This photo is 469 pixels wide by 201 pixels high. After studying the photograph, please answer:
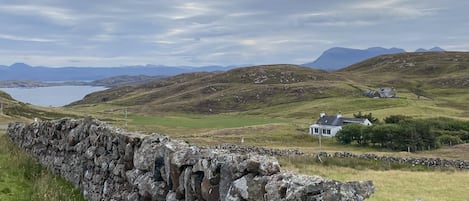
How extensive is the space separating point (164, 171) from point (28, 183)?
23.8ft

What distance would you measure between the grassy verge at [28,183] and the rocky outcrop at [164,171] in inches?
18.4

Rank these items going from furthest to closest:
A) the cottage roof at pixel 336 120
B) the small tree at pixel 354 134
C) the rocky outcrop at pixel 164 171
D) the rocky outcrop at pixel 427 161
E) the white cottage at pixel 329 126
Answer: the cottage roof at pixel 336 120, the white cottage at pixel 329 126, the small tree at pixel 354 134, the rocky outcrop at pixel 427 161, the rocky outcrop at pixel 164 171

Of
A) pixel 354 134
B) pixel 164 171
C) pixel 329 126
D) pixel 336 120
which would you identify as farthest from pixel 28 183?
pixel 336 120

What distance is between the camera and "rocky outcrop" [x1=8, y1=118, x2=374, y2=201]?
5656mm

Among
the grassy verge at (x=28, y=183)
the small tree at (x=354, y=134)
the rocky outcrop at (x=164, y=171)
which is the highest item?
the rocky outcrop at (x=164, y=171)

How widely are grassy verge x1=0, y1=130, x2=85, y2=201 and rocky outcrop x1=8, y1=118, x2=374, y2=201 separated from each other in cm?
47

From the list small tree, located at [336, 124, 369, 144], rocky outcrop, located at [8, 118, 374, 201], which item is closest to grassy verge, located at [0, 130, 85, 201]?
rocky outcrop, located at [8, 118, 374, 201]

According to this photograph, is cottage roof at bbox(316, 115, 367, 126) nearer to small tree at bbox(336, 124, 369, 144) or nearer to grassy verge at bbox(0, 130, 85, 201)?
small tree at bbox(336, 124, 369, 144)

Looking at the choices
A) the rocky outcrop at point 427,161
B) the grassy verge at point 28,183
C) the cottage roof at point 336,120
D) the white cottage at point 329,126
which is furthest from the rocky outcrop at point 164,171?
the cottage roof at point 336,120

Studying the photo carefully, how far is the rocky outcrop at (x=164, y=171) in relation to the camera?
18.6 ft

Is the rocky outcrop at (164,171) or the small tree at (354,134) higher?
the rocky outcrop at (164,171)

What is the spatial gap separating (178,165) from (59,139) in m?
9.36

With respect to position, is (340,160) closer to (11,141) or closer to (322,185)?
(11,141)

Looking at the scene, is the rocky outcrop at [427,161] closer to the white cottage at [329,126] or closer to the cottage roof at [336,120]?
the white cottage at [329,126]
